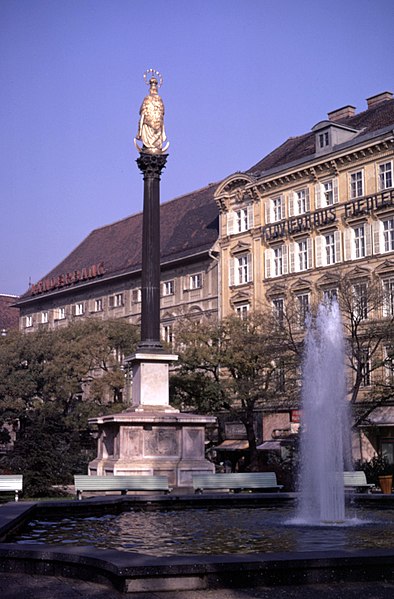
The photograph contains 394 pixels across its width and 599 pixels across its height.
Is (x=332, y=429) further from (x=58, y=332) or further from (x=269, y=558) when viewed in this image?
(x=58, y=332)

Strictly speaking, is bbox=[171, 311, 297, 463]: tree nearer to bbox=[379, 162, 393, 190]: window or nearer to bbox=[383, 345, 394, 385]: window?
bbox=[383, 345, 394, 385]: window

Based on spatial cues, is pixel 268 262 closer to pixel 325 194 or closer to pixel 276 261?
pixel 276 261

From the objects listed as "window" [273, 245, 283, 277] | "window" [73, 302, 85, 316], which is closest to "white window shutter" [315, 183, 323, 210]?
"window" [273, 245, 283, 277]

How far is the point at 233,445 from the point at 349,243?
Answer: 1306 centimetres

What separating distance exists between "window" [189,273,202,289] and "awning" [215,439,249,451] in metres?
11.8

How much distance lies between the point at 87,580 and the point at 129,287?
54618 mm

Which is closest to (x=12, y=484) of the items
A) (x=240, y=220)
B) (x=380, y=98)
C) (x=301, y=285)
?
(x=301, y=285)

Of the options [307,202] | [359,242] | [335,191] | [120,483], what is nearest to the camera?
[120,483]

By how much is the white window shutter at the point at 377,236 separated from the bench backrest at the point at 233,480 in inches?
1010

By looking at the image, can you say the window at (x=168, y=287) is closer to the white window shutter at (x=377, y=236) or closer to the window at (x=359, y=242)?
the window at (x=359, y=242)

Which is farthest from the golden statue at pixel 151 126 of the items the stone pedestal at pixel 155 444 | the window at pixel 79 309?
the window at pixel 79 309

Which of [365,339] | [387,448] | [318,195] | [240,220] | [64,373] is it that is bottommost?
[387,448]

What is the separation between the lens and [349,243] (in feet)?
154

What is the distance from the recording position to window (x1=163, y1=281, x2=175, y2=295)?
59.5 m
